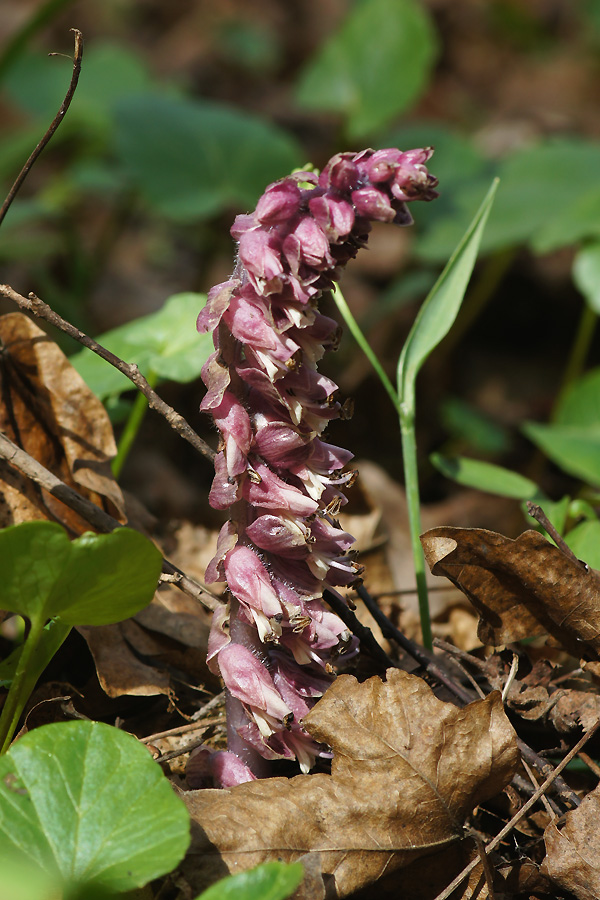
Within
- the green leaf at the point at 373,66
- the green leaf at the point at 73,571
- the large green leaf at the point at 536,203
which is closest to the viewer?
the green leaf at the point at 73,571

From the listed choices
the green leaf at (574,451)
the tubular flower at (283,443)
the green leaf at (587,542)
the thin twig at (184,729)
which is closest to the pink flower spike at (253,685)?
the tubular flower at (283,443)

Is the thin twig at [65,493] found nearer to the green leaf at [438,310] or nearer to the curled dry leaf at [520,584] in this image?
the curled dry leaf at [520,584]

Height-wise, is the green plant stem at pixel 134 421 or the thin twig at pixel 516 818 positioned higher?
the green plant stem at pixel 134 421

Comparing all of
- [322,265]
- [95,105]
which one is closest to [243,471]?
[322,265]

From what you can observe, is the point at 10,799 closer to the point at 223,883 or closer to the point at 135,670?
the point at 223,883

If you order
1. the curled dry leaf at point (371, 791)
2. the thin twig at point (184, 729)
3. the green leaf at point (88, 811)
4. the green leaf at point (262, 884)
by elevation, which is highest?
the green leaf at point (262, 884)

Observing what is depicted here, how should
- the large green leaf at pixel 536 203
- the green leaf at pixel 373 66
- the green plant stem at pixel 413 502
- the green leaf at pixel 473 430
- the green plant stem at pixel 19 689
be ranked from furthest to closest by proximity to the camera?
the green leaf at pixel 373 66 < the green leaf at pixel 473 430 < the large green leaf at pixel 536 203 < the green plant stem at pixel 413 502 < the green plant stem at pixel 19 689

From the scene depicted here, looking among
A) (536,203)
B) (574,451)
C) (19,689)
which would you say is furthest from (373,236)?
(19,689)

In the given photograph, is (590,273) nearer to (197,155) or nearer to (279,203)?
(197,155)
